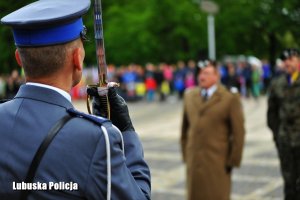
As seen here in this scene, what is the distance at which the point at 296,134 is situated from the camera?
19.8ft

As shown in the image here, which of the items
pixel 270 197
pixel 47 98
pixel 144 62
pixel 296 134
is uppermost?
pixel 47 98

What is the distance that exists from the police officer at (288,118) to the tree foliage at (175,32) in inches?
1132

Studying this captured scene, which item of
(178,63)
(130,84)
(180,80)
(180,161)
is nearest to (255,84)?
(180,80)

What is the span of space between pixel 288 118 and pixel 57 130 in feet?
14.7

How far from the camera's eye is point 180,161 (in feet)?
35.1

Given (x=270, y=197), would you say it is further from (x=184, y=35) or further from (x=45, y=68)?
(x=184, y=35)

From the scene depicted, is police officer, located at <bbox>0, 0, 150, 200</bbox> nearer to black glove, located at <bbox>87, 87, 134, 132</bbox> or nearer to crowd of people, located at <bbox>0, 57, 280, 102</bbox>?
black glove, located at <bbox>87, 87, 134, 132</bbox>

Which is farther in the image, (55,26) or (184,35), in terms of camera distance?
(184,35)

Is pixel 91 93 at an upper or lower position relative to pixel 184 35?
upper

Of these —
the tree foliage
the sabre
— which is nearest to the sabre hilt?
the sabre

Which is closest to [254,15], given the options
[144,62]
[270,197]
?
[144,62]

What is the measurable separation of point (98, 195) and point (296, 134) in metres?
4.39

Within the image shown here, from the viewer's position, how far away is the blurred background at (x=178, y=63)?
9.90 m

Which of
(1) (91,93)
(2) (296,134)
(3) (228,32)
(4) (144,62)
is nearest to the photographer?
(1) (91,93)
